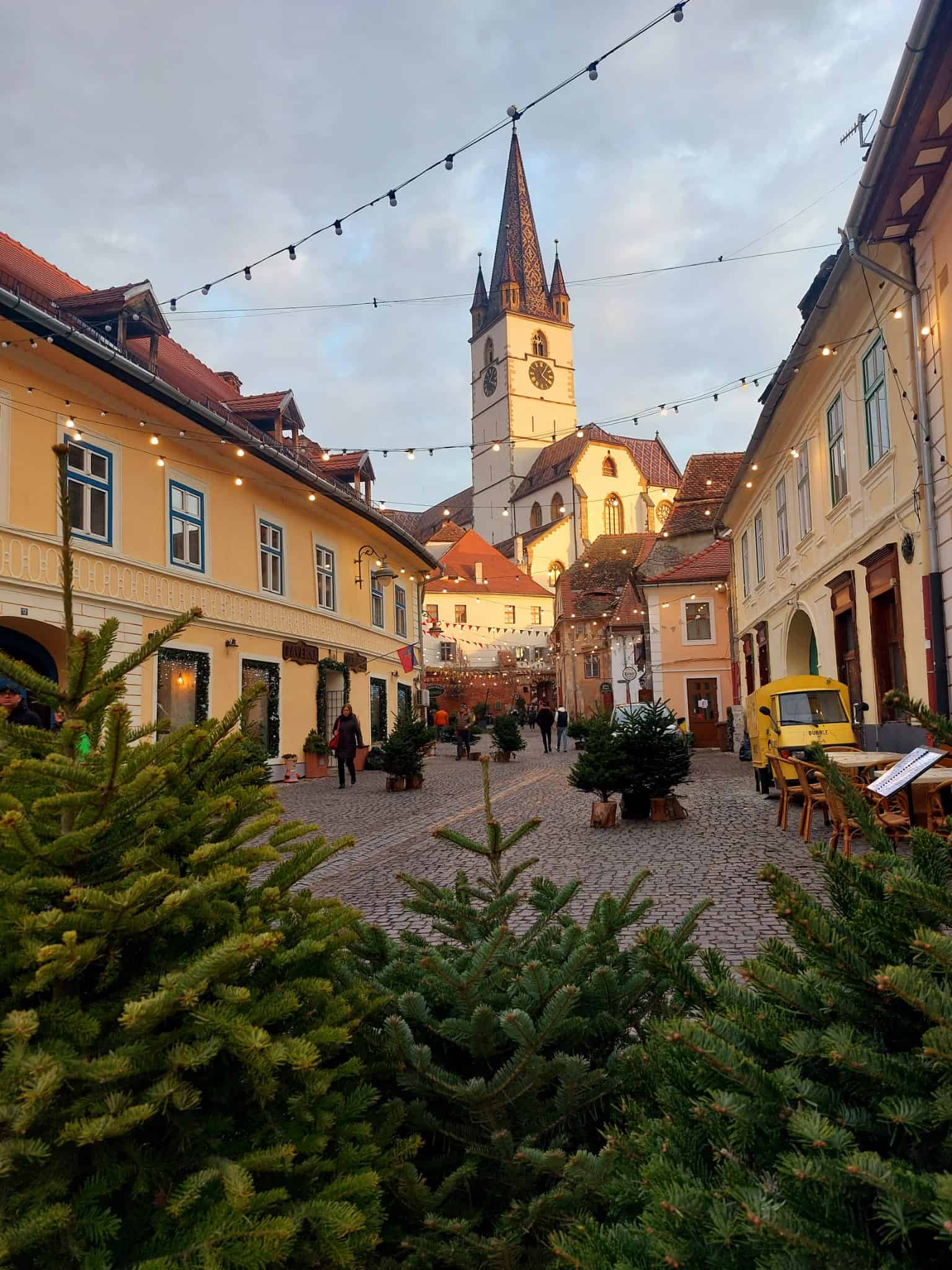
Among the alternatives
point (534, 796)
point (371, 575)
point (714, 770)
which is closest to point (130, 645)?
point (534, 796)

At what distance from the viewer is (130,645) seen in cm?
1508

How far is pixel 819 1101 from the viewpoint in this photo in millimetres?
1312

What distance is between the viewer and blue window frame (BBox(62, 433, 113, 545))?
14.0 meters

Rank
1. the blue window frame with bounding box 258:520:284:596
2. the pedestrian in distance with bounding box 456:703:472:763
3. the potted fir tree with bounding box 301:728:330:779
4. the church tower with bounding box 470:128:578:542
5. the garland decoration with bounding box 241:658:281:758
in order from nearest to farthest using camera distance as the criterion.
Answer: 1. the garland decoration with bounding box 241:658:281:758
2. the blue window frame with bounding box 258:520:284:596
3. the potted fir tree with bounding box 301:728:330:779
4. the pedestrian in distance with bounding box 456:703:472:763
5. the church tower with bounding box 470:128:578:542

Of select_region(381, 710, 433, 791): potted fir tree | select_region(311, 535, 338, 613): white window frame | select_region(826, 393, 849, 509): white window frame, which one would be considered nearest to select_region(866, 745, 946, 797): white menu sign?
→ select_region(826, 393, 849, 509): white window frame

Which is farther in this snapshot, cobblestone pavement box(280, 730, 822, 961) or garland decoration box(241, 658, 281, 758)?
garland decoration box(241, 658, 281, 758)

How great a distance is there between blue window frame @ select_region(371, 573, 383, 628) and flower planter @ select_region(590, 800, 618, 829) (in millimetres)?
15428

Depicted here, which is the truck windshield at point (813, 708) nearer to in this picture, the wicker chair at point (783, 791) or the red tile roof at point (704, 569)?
the wicker chair at point (783, 791)

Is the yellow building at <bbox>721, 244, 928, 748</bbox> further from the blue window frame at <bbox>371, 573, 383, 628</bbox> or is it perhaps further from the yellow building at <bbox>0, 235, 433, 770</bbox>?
the blue window frame at <bbox>371, 573, 383, 628</bbox>

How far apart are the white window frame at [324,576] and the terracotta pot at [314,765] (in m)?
3.83

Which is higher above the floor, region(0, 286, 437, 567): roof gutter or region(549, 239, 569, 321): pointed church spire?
region(549, 239, 569, 321): pointed church spire

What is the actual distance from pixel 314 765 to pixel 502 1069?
64.2ft

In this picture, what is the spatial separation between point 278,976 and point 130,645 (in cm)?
1421

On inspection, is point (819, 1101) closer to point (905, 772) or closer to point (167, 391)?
point (905, 772)
